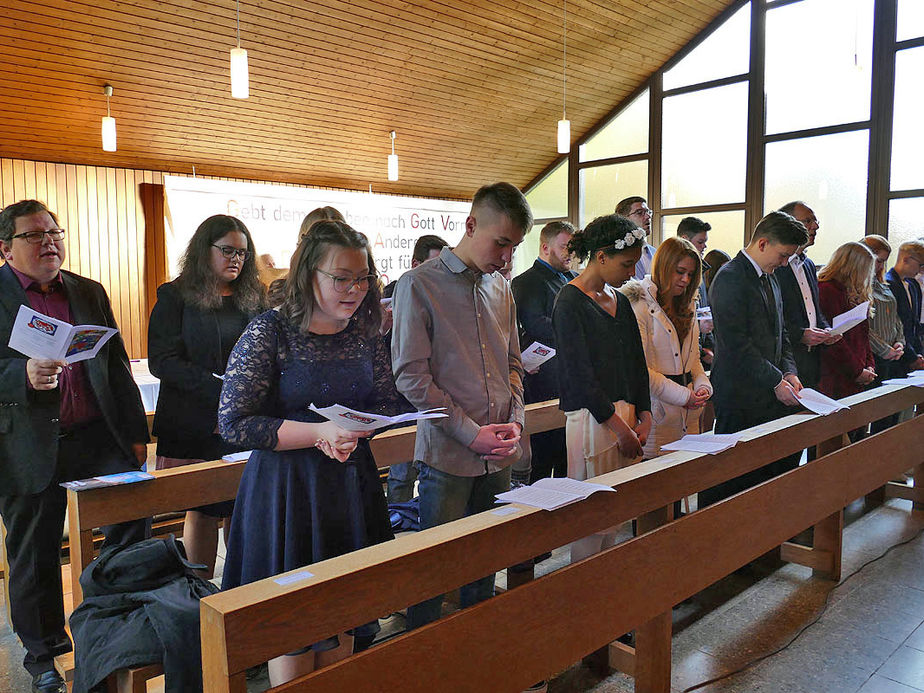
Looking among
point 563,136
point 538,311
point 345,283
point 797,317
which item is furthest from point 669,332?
point 563,136

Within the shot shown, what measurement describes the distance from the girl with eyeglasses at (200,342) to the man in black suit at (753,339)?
197cm

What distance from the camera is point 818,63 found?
27.3ft

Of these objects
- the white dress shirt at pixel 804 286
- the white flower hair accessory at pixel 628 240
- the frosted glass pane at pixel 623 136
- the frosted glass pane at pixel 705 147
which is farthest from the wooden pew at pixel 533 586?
the frosted glass pane at pixel 623 136

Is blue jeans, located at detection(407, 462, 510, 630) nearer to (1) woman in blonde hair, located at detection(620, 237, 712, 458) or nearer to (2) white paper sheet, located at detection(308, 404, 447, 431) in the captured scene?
(2) white paper sheet, located at detection(308, 404, 447, 431)

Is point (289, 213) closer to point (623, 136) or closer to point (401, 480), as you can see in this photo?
point (623, 136)

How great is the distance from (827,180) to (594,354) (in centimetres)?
707

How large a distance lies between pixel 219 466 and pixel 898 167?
26.2 ft

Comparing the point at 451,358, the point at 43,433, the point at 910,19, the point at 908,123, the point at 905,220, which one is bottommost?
the point at 43,433

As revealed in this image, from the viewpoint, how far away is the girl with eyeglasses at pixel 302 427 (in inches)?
64.4

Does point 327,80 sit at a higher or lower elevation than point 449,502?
higher

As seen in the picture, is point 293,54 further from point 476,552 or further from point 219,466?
point 476,552

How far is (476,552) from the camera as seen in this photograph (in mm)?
1617

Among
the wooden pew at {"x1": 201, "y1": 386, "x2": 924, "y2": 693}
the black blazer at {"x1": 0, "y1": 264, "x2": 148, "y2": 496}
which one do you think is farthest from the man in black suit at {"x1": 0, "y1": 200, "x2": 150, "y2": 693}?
the wooden pew at {"x1": 201, "y1": 386, "x2": 924, "y2": 693}

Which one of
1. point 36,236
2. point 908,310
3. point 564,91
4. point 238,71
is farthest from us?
point 564,91
